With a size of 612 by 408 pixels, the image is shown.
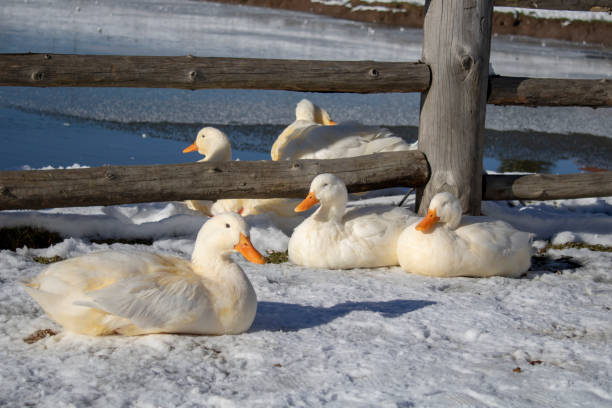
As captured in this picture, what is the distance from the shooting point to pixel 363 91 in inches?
202

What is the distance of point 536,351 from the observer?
11.0ft

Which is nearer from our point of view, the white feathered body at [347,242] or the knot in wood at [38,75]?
the knot in wood at [38,75]

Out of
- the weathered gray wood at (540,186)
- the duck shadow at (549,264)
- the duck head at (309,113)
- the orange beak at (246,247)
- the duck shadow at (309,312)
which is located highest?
the duck head at (309,113)

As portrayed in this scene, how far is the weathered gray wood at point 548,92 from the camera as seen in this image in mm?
5371

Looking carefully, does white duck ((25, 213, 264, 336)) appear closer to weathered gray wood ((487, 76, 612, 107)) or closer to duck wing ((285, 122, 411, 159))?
weathered gray wood ((487, 76, 612, 107))

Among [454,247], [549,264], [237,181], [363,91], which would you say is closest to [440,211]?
[454,247]

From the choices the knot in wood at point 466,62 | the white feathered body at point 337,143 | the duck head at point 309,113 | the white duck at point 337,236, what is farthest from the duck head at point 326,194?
the duck head at point 309,113

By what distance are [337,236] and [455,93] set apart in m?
1.35

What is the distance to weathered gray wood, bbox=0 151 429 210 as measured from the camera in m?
4.57

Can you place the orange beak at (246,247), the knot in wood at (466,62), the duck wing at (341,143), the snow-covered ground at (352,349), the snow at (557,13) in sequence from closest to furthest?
the snow-covered ground at (352,349), the orange beak at (246,247), the knot in wood at (466,62), the duck wing at (341,143), the snow at (557,13)

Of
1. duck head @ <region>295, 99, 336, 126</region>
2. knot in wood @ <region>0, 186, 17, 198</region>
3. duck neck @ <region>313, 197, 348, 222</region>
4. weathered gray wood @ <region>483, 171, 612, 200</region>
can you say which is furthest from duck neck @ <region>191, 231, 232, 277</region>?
duck head @ <region>295, 99, 336, 126</region>

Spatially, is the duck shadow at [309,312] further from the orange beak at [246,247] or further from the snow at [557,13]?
the snow at [557,13]

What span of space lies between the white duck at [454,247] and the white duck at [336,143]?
1929 mm

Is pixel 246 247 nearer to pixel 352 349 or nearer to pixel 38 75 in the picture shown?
pixel 352 349
